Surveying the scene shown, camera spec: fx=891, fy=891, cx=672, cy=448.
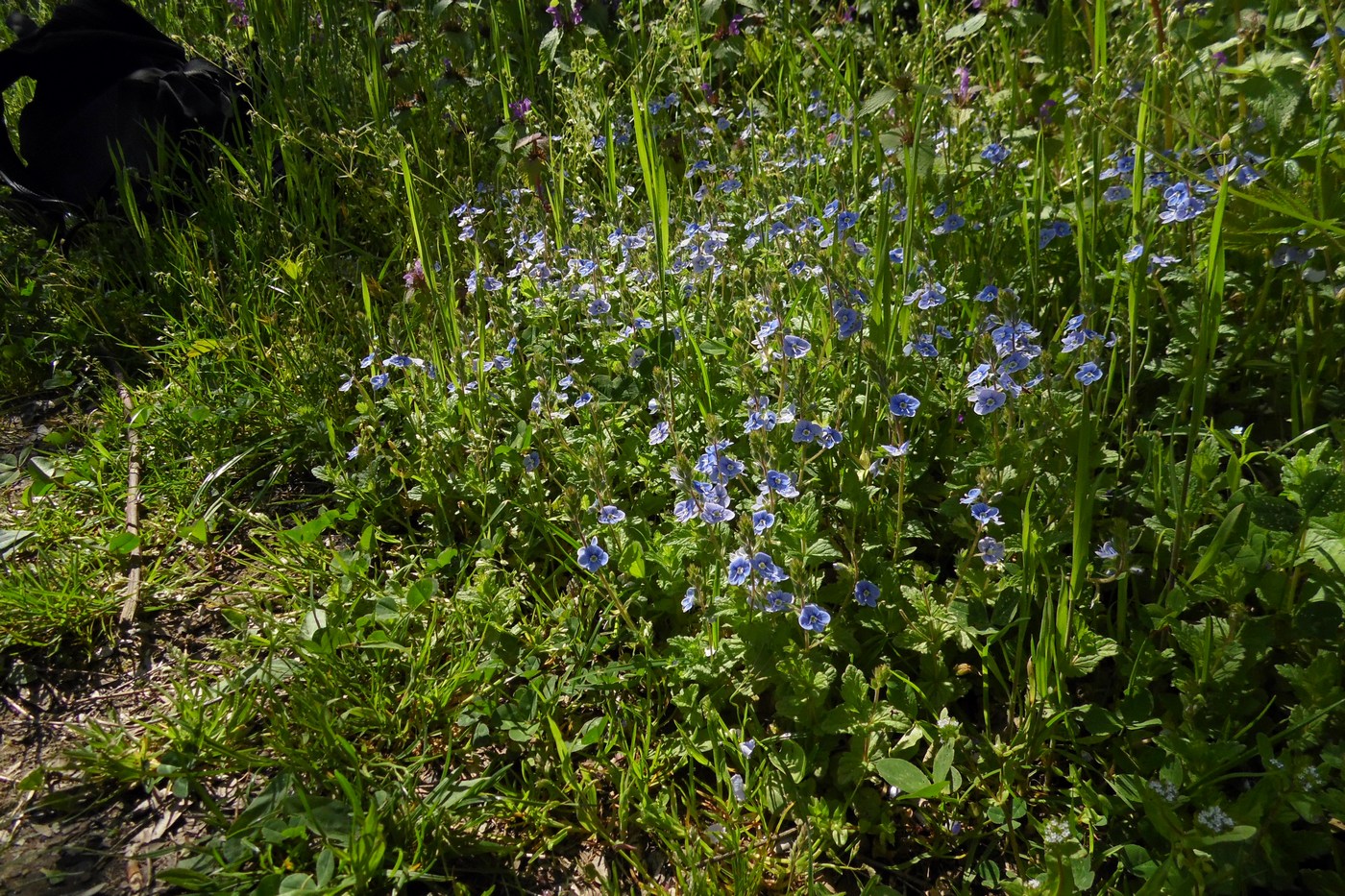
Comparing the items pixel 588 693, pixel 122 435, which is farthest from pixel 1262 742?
pixel 122 435

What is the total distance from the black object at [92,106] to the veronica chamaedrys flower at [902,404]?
112 inches

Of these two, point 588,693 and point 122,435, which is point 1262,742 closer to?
point 588,693

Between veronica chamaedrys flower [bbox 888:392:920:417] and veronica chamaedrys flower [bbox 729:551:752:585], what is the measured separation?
43 cm

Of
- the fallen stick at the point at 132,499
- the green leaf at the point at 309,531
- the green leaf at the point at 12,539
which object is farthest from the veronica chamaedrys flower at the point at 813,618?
the green leaf at the point at 12,539

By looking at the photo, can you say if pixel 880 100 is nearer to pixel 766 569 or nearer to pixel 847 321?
pixel 847 321

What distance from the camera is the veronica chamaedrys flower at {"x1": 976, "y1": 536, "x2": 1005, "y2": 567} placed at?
161 centimetres

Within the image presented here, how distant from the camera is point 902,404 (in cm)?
170

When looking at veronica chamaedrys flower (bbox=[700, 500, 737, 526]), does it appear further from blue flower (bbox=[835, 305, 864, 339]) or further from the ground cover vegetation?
blue flower (bbox=[835, 305, 864, 339])

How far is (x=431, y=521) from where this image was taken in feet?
7.25

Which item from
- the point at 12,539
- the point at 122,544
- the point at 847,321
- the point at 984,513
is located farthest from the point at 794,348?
the point at 12,539

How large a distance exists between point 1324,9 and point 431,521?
2088mm

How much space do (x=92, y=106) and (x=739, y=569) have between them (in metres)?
3.54

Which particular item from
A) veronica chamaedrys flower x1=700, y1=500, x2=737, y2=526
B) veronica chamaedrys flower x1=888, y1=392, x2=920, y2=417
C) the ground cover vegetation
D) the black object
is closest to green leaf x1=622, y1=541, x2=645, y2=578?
the ground cover vegetation

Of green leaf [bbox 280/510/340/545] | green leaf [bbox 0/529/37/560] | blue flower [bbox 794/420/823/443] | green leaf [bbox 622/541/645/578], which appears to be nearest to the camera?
blue flower [bbox 794/420/823/443]
